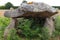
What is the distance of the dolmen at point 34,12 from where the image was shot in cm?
780

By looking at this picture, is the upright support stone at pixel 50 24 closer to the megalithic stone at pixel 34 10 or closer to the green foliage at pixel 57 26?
the green foliage at pixel 57 26

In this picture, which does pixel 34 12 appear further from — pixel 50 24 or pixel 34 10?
pixel 50 24

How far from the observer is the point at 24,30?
8062mm

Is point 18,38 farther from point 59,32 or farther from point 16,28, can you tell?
point 59,32

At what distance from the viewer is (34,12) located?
25.7 feet

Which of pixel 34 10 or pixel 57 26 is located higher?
pixel 34 10

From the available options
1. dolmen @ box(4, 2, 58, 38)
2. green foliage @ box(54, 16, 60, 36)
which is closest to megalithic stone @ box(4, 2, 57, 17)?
dolmen @ box(4, 2, 58, 38)

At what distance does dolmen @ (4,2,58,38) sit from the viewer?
7.80 meters

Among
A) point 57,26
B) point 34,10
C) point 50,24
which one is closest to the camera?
point 34,10

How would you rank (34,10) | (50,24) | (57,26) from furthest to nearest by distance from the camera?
(57,26) → (50,24) → (34,10)

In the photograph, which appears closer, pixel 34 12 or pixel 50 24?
pixel 34 12

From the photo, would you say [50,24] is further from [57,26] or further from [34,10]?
[34,10]

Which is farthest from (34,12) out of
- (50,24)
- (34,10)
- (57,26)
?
(57,26)

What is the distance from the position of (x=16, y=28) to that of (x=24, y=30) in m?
0.32
